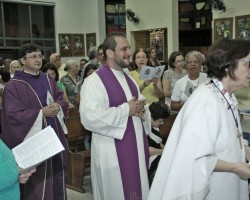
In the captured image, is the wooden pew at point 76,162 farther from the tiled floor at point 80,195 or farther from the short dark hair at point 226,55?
the short dark hair at point 226,55

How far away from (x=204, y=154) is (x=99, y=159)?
124 cm

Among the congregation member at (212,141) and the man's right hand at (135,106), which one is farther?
the man's right hand at (135,106)

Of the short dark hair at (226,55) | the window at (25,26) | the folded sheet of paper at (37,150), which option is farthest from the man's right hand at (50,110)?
the window at (25,26)

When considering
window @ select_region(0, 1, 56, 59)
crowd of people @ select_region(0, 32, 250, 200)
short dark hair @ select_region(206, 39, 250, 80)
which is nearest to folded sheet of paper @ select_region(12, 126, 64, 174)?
crowd of people @ select_region(0, 32, 250, 200)

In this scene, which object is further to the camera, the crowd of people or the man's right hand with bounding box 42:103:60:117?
the man's right hand with bounding box 42:103:60:117

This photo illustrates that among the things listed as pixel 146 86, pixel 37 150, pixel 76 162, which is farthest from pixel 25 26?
pixel 37 150

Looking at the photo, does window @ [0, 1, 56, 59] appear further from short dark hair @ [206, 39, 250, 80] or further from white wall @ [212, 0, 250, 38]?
short dark hair @ [206, 39, 250, 80]

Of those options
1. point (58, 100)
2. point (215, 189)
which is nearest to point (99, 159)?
point (58, 100)

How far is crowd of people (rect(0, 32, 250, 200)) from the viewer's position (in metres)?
1.73

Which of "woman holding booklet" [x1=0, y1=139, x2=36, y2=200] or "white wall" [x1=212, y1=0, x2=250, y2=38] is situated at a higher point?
"white wall" [x1=212, y1=0, x2=250, y2=38]

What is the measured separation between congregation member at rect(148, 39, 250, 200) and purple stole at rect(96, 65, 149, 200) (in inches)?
36.2

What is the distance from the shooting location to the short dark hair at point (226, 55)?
1.79 m

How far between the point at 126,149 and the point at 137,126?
229mm

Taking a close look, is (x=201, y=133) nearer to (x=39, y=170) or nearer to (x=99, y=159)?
(x=99, y=159)
